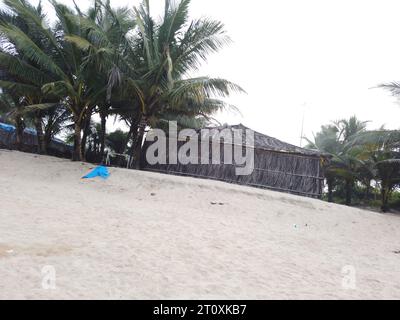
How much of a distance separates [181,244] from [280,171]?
835 cm

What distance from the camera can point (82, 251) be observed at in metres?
3.85

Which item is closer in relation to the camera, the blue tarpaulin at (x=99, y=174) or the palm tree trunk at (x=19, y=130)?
the blue tarpaulin at (x=99, y=174)

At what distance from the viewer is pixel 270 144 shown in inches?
516

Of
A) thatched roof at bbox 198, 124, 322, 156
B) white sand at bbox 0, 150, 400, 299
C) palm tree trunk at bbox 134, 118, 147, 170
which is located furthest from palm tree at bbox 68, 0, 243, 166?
white sand at bbox 0, 150, 400, 299

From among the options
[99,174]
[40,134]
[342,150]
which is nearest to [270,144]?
[342,150]

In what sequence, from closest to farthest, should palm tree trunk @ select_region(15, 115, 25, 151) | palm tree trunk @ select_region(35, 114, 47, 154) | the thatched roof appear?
the thatched roof → palm tree trunk @ select_region(35, 114, 47, 154) → palm tree trunk @ select_region(15, 115, 25, 151)

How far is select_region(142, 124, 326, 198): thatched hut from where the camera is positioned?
12148mm

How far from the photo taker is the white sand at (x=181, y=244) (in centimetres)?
313

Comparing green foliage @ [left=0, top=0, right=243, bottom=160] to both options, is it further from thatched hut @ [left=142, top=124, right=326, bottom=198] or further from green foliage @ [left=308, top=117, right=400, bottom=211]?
green foliage @ [left=308, top=117, right=400, bottom=211]

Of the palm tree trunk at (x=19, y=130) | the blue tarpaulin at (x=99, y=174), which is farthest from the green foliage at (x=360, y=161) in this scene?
the palm tree trunk at (x=19, y=130)

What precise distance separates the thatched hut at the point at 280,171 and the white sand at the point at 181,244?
2798 mm

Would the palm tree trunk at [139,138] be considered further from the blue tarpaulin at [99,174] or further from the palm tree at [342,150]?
the palm tree at [342,150]

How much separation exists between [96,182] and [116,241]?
17.3 feet
